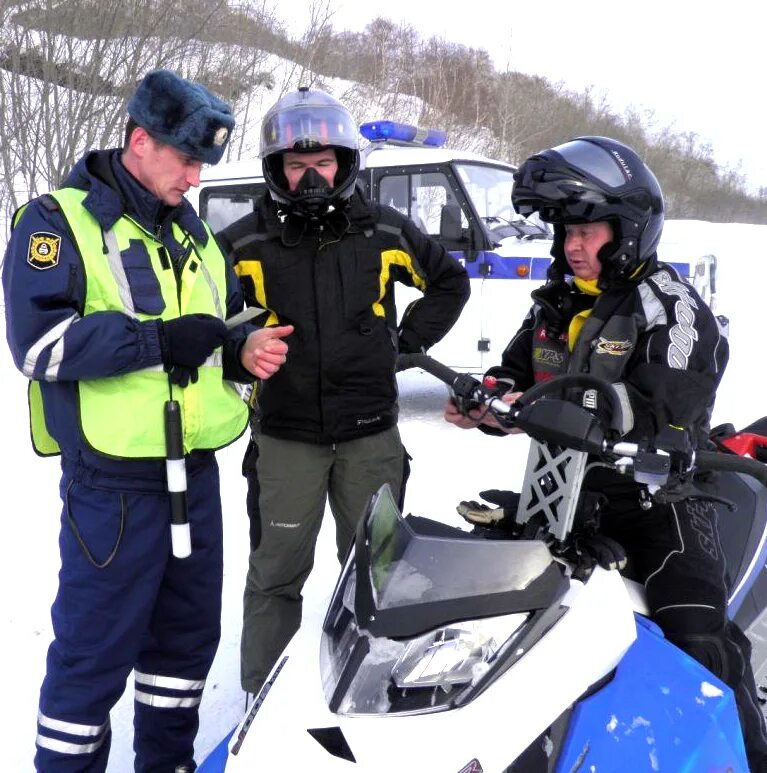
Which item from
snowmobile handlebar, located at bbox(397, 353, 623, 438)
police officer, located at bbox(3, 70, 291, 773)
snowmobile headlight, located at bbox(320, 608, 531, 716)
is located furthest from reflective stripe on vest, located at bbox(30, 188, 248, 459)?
snowmobile headlight, located at bbox(320, 608, 531, 716)

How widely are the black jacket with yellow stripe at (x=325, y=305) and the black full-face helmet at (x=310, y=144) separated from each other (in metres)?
0.08

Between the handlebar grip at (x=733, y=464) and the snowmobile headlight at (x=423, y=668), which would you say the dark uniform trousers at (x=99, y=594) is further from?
the handlebar grip at (x=733, y=464)

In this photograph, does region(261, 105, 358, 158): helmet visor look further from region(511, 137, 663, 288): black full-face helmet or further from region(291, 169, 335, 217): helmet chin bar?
region(511, 137, 663, 288): black full-face helmet

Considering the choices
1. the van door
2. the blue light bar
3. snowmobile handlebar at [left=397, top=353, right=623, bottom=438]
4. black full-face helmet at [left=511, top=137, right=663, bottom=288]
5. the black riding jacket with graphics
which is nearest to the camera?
snowmobile handlebar at [left=397, top=353, right=623, bottom=438]

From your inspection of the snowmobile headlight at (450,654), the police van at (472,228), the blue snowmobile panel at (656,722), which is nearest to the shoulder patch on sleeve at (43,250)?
the snowmobile headlight at (450,654)

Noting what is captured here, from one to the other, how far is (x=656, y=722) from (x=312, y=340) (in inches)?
61.5

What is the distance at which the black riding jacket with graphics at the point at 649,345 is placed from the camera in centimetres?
179

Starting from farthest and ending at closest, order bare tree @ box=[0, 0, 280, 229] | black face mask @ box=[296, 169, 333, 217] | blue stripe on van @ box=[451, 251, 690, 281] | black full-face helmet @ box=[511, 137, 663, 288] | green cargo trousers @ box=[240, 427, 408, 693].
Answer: bare tree @ box=[0, 0, 280, 229] < blue stripe on van @ box=[451, 251, 690, 281] < green cargo trousers @ box=[240, 427, 408, 693] < black face mask @ box=[296, 169, 333, 217] < black full-face helmet @ box=[511, 137, 663, 288]

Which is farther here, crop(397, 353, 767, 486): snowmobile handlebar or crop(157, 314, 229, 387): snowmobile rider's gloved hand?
crop(157, 314, 229, 387): snowmobile rider's gloved hand

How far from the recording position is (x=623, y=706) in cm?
140

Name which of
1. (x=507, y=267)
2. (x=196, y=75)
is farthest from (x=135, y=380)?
(x=196, y=75)

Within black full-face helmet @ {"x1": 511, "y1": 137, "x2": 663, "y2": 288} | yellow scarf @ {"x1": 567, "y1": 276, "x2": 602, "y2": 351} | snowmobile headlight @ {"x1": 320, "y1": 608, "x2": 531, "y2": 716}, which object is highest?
black full-face helmet @ {"x1": 511, "y1": 137, "x2": 663, "y2": 288}

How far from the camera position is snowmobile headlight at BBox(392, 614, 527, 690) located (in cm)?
131

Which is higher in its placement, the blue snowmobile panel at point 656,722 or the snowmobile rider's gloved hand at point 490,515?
the snowmobile rider's gloved hand at point 490,515
